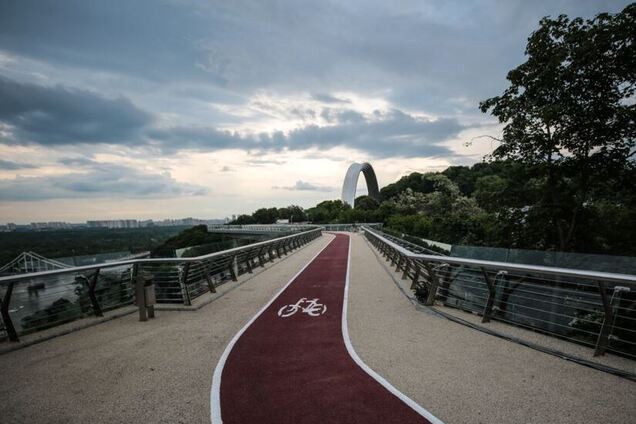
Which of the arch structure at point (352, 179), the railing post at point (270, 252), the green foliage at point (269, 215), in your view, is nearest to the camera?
the railing post at point (270, 252)

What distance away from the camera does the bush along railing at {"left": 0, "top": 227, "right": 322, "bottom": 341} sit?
22.1ft

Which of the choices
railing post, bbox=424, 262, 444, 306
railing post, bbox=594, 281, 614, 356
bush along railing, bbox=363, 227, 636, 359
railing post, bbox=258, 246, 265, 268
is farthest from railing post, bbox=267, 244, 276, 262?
railing post, bbox=594, 281, 614, 356

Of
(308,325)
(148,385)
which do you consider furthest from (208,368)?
(308,325)

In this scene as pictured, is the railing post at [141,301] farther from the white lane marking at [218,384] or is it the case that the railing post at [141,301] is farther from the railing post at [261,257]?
the railing post at [261,257]

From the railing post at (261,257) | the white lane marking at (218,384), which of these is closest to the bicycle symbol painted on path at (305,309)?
the white lane marking at (218,384)

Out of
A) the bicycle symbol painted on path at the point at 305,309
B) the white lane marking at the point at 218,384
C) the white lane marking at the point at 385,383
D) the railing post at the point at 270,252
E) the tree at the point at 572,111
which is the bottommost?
the bicycle symbol painted on path at the point at 305,309

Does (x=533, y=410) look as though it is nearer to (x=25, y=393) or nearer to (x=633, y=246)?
(x=25, y=393)

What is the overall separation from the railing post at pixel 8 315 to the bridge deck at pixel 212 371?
1.49 feet

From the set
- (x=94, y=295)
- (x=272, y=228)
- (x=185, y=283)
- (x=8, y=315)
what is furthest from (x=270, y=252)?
(x=272, y=228)

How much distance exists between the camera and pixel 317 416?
395 cm

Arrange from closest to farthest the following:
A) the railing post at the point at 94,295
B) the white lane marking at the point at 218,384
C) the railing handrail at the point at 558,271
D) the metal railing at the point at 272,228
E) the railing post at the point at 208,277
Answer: the white lane marking at the point at 218,384 → the railing handrail at the point at 558,271 → the railing post at the point at 94,295 → the railing post at the point at 208,277 → the metal railing at the point at 272,228

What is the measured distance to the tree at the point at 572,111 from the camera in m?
14.5

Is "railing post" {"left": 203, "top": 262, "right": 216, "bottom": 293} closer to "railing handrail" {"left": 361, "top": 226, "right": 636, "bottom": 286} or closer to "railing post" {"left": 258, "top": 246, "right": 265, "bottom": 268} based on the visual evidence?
"railing post" {"left": 258, "top": 246, "right": 265, "bottom": 268}

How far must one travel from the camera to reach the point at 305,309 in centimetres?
902
